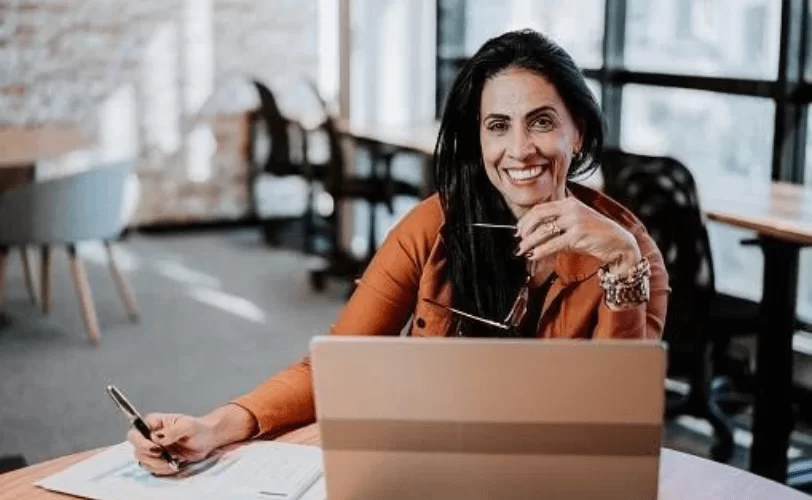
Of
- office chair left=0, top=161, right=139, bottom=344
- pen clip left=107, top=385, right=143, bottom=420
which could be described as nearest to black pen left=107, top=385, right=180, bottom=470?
pen clip left=107, top=385, right=143, bottom=420

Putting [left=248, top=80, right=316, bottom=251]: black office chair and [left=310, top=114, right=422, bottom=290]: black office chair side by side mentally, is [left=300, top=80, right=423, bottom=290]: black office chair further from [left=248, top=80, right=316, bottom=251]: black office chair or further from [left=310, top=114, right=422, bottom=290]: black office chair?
[left=248, top=80, right=316, bottom=251]: black office chair

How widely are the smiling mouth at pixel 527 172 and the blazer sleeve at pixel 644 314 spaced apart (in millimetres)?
206

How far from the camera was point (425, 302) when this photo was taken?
194 cm

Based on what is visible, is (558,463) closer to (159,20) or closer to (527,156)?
(527,156)

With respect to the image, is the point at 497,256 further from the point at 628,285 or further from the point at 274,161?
the point at 274,161

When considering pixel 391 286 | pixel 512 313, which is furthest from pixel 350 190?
pixel 512 313

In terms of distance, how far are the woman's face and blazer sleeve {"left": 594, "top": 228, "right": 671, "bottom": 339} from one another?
18 centimetres

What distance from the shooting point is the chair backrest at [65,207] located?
511 cm

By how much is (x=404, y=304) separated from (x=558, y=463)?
0.71 meters

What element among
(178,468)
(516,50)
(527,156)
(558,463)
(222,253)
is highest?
(516,50)

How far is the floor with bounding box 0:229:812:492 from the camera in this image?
14.1 ft

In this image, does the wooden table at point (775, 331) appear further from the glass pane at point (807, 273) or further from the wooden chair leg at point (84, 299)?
the wooden chair leg at point (84, 299)

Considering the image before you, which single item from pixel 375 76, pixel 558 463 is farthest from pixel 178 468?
pixel 375 76

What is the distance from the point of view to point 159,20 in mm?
7602
